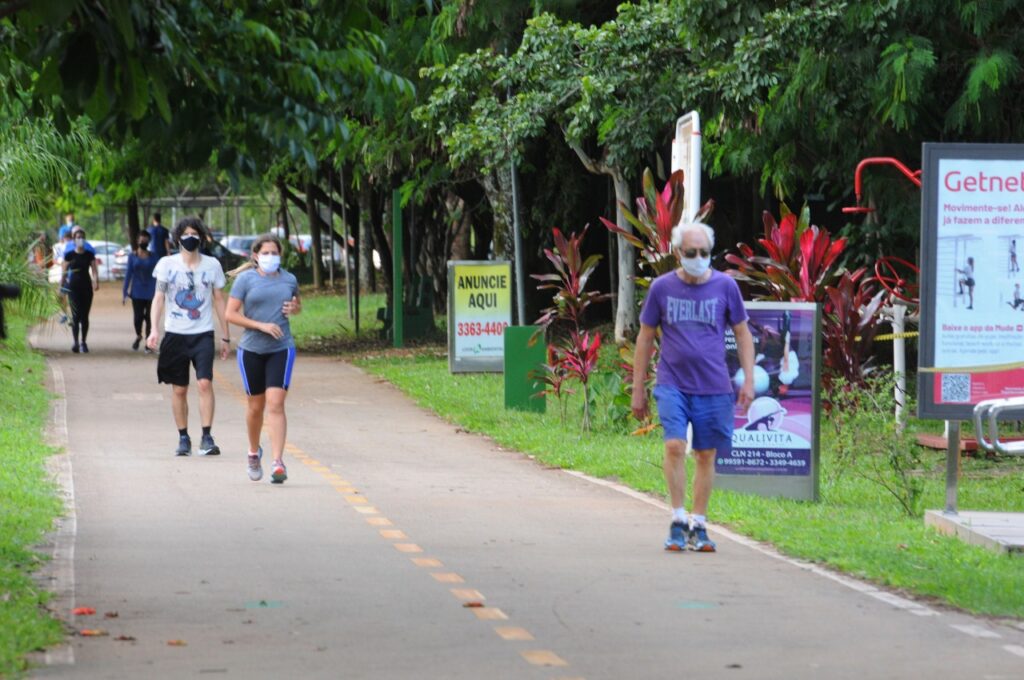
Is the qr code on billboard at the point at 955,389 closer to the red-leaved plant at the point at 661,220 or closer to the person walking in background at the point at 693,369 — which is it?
the person walking in background at the point at 693,369

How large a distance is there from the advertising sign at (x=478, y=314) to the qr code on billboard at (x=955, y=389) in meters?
12.4

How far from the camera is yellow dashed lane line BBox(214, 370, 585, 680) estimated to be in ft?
24.3

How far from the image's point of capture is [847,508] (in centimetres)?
1215

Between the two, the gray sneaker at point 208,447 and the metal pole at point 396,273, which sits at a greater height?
the metal pole at point 396,273

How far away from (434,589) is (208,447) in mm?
6296

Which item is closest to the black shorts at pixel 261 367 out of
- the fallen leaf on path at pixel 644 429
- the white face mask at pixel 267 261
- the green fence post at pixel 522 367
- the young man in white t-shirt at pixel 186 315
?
the white face mask at pixel 267 261

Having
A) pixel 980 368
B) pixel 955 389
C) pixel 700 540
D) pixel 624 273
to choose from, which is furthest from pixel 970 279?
pixel 624 273

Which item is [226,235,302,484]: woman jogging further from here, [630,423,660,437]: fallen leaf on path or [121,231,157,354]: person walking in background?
[121,231,157,354]: person walking in background

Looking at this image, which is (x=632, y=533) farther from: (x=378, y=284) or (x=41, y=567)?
(x=378, y=284)

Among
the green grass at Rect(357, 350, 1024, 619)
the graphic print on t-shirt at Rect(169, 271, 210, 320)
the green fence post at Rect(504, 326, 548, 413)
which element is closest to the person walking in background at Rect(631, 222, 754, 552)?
the green grass at Rect(357, 350, 1024, 619)

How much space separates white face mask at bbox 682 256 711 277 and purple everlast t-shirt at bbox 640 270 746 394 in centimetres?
11

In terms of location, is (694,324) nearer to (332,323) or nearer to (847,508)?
(847,508)

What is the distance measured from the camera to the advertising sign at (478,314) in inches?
914

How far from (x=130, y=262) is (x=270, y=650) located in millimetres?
20607
